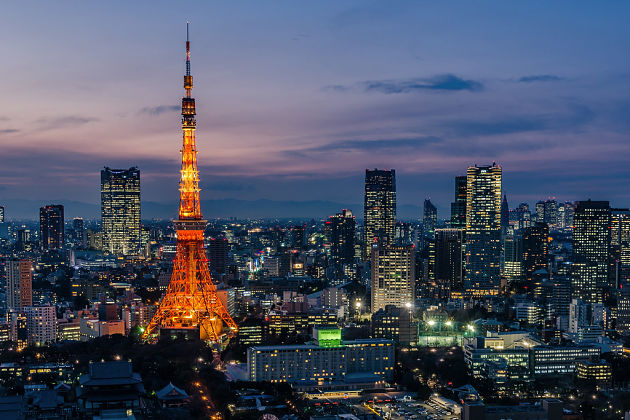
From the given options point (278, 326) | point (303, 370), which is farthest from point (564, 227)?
point (303, 370)

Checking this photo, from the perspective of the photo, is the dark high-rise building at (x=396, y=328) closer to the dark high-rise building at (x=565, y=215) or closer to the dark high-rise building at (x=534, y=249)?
the dark high-rise building at (x=534, y=249)

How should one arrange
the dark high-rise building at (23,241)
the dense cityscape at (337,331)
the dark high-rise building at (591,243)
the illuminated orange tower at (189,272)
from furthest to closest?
the dark high-rise building at (23,241) < the dark high-rise building at (591,243) < the illuminated orange tower at (189,272) < the dense cityscape at (337,331)

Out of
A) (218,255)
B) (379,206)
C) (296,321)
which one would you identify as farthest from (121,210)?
(296,321)

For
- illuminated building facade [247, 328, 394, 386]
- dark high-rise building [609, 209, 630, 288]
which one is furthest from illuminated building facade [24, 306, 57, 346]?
dark high-rise building [609, 209, 630, 288]

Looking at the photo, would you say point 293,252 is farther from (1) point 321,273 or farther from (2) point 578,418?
(2) point 578,418

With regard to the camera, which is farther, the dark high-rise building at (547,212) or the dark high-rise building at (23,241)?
the dark high-rise building at (547,212)

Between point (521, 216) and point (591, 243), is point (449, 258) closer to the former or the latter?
point (591, 243)

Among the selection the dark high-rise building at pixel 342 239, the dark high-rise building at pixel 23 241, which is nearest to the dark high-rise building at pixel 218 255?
the dark high-rise building at pixel 342 239
